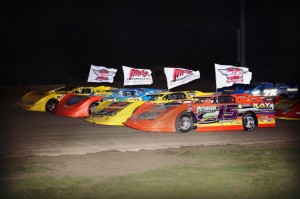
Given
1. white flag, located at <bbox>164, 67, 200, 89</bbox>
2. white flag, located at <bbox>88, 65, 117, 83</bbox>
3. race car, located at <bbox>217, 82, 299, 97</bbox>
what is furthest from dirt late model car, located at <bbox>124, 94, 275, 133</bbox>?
race car, located at <bbox>217, 82, 299, 97</bbox>

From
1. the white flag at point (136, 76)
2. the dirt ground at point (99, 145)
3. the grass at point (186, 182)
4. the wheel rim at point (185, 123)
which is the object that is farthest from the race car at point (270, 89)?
the grass at point (186, 182)

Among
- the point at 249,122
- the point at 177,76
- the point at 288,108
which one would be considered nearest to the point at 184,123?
the point at 249,122

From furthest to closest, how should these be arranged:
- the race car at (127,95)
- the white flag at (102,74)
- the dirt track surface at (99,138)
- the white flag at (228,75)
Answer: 1. the white flag at (102,74)
2. the race car at (127,95)
3. the white flag at (228,75)
4. the dirt track surface at (99,138)

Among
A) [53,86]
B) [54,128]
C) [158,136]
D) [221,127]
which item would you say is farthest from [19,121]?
[53,86]

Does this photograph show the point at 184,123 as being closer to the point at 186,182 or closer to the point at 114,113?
the point at 114,113

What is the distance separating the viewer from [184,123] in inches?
501

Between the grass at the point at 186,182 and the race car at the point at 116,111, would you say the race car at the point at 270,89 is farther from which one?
the grass at the point at 186,182

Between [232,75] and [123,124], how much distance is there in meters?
4.30

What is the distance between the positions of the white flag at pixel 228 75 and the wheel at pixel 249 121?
1381mm

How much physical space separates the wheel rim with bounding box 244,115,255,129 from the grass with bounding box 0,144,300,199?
15.8ft

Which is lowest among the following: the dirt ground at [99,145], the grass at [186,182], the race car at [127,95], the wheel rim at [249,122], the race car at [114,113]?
the grass at [186,182]

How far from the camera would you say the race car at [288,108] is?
16328 mm

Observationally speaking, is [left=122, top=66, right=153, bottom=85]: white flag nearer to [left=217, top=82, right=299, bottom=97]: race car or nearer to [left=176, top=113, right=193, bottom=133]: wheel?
[left=176, top=113, right=193, bottom=133]: wheel

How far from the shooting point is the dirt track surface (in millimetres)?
9875
